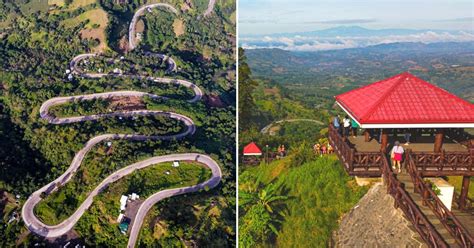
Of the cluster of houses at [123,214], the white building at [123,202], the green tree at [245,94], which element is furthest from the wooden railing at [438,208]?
the white building at [123,202]

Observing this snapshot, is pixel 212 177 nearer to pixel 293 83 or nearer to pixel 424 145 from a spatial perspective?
pixel 293 83

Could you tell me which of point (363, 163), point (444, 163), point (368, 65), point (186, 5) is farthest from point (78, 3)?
point (444, 163)

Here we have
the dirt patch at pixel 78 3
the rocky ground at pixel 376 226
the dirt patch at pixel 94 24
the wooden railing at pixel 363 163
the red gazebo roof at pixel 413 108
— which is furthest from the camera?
the dirt patch at pixel 78 3

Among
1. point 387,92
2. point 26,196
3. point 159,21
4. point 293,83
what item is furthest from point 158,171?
point 159,21

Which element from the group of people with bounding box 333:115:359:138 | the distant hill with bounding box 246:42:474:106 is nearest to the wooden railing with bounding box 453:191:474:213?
the group of people with bounding box 333:115:359:138

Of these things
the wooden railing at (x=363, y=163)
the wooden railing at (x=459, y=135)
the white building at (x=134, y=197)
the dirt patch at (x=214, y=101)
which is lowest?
the white building at (x=134, y=197)

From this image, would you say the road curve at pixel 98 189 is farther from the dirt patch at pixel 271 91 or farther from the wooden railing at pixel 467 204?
the wooden railing at pixel 467 204

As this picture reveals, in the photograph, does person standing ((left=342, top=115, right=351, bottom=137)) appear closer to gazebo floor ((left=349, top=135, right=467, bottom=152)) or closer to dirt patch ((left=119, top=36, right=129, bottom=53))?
gazebo floor ((left=349, top=135, right=467, bottom=152))

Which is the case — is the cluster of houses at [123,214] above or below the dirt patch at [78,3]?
below
